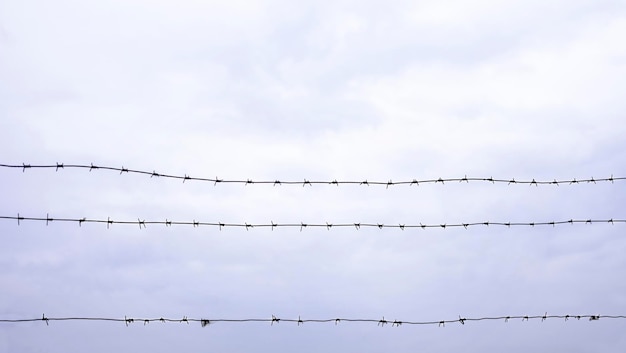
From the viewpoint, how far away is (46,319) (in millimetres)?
8992

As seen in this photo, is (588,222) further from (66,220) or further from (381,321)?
(66,220)

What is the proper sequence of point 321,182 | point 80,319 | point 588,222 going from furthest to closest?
point 588,222, point 321,182, point 80,319

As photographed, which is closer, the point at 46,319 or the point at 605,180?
the point at 46,319

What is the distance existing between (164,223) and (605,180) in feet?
20.0

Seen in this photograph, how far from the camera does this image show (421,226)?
1072cm

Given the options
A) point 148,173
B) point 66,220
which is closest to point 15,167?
point 66,220

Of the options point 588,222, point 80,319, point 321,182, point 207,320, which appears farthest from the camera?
point 588,222

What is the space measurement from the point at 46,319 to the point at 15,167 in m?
1.66

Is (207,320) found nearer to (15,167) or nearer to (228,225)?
(228,225)

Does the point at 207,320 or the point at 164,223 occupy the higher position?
the point at 164,223

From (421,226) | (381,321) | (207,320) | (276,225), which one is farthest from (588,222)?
(207,320)

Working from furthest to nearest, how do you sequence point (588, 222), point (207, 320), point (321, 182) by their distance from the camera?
point (588, 222)
point (321, 182)
point (207, 320)

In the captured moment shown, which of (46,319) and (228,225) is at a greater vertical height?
(228,225)

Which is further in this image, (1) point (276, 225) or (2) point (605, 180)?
(2) point (605, 180)
